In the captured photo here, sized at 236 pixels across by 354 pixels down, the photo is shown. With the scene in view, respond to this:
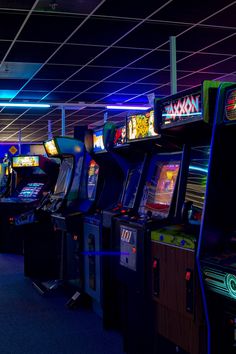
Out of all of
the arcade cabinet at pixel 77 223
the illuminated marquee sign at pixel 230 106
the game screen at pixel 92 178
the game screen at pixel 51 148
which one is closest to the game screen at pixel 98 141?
the arcade cabinet at pixel 77 223

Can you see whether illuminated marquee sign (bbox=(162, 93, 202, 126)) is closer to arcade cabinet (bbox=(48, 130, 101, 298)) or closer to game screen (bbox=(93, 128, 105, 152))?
game screen (bbox=(93, 128, 105, 152))

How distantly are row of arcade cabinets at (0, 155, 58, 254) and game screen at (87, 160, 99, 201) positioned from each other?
83.5 inches

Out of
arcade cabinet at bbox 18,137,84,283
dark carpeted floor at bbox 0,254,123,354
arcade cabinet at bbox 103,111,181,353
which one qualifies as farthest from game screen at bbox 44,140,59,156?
arcade cabinet at bbox 103,111,181,353

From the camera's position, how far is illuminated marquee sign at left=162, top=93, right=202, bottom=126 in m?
2.65

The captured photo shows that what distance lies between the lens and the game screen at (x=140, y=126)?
356 cm

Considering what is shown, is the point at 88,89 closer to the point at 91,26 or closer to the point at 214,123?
the point at 91,26

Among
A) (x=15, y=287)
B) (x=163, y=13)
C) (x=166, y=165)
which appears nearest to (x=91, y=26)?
(x=163, y=13)

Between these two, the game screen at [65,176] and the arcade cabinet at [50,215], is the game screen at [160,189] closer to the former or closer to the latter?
the arcade cabinet at [50,215]

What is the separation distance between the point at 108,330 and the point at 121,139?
1.63 metres

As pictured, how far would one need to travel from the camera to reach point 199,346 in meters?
2.67

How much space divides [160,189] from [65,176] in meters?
2.54

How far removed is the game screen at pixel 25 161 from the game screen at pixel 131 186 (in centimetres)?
→ 431

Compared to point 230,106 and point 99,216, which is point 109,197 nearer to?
point 99,216

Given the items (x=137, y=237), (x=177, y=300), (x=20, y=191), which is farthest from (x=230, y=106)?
(x=20, y=191)
